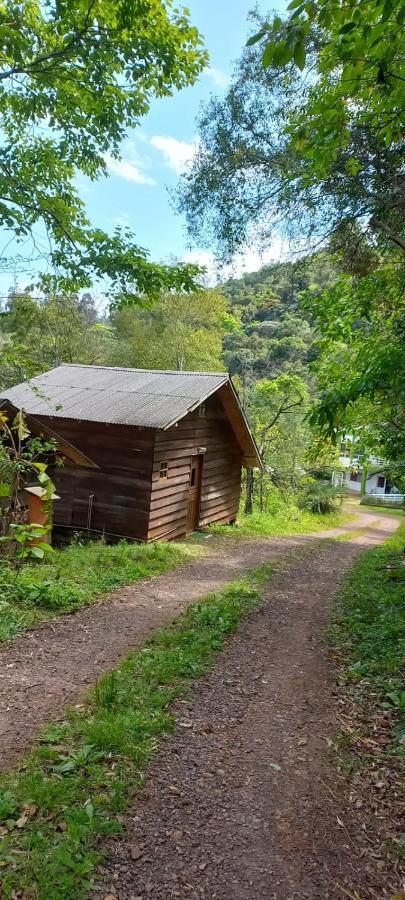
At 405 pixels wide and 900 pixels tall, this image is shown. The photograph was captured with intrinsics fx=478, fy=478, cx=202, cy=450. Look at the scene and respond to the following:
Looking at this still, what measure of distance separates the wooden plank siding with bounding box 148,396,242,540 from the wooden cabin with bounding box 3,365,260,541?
31 millimetres

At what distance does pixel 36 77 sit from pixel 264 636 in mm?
8452

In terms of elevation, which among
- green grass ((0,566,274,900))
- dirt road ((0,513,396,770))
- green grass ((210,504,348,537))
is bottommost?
green grass ((210,504,348,537))

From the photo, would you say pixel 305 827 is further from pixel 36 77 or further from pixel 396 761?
pixel 36 77

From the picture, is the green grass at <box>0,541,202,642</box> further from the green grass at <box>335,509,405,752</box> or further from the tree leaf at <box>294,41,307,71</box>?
the tree leaf at <box>294,41,307,71</box>

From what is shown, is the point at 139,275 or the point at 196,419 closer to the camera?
the point at 139,275

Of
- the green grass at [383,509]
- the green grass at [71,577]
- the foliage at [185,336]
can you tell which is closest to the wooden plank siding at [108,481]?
the green grass at [71,577]

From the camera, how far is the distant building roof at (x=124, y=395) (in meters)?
12.2

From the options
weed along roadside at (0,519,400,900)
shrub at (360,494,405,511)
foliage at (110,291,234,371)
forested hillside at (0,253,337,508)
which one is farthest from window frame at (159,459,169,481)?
shrub at (360,494,405,511)

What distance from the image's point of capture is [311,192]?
6.87 metres

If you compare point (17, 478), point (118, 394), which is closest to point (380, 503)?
point (118, 394)

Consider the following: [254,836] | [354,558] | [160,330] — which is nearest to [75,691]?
[254,836]

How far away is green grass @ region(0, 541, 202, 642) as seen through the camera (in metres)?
6.69

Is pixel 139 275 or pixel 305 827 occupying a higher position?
pixel 139 275

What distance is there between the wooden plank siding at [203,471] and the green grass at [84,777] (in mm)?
7102
